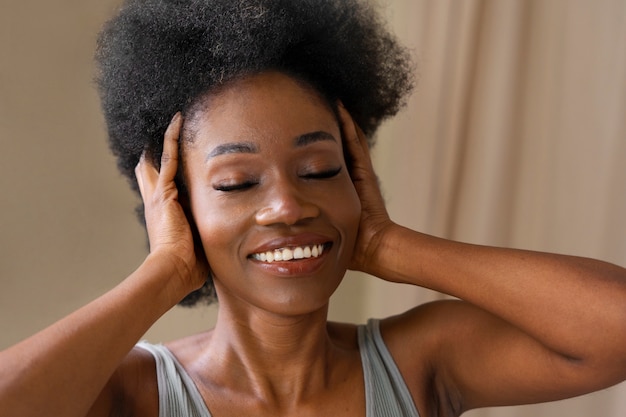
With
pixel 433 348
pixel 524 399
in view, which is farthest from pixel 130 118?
pixel 524 399

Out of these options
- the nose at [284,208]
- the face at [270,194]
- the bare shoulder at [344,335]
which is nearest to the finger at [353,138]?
the face at [270,194]

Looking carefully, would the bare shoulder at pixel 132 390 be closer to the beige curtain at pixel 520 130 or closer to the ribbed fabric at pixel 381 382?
the ribbed fabric at pixel 381 382

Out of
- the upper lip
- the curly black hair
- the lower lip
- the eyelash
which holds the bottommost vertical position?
the lower lip

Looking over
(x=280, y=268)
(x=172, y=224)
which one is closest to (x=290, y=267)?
(x=280, y=268)

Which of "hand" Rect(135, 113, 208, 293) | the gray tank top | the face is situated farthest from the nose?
the gray tank top

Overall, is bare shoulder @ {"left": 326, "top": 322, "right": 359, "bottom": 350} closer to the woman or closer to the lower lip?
the woman

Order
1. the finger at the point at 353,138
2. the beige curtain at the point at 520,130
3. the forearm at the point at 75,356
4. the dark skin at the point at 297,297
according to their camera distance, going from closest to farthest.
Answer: the forearm at the point at 75,356 < the dark skin at the point at 297,297 < the finger at the point at 353,138 < the beige curtain at the point at 520,130

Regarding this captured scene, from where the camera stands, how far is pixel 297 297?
1.15 m

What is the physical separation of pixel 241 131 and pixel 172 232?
21 cm

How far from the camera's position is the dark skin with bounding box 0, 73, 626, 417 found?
3.61ft

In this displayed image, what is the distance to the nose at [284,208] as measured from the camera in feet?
3.61

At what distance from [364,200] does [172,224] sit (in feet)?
1.14

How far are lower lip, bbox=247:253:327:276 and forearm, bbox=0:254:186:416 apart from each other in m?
0.18

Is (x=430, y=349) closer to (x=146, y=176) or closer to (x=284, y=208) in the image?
(x=284, y=208)
